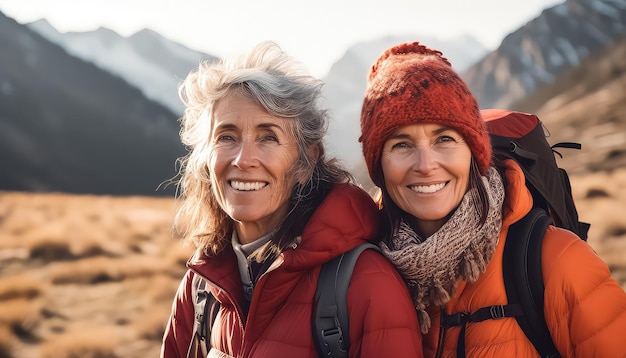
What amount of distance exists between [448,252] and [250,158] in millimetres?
927

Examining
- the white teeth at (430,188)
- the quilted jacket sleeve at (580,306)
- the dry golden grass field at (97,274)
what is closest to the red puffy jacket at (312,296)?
the white teeth at (430,188)

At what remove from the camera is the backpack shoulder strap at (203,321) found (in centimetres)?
272

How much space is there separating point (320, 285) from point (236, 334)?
19.4 inches

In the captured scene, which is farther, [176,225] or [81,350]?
[81,350]

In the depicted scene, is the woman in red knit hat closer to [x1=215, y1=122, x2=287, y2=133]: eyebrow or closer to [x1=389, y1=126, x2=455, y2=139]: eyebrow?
[x1=389, y1=126, x2=455, y2=139]: eyebrow

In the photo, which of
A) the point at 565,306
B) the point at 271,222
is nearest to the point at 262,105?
the point at 271,222

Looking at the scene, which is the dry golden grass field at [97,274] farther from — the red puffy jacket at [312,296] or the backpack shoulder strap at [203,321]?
the red puffy jacket at [312,296]

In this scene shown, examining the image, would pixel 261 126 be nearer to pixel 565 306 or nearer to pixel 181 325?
pixel 181 325

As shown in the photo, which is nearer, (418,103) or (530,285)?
(530,285)

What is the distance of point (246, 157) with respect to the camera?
2602mm

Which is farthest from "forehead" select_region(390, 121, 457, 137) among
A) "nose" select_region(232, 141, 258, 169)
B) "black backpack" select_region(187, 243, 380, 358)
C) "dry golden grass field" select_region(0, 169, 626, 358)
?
"dry golden grass field" select_region(0, 169, 626, 358)

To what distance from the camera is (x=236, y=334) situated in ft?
8.34

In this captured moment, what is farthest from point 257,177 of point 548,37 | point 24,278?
point 548,37

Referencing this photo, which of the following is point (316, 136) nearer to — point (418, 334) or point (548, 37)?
point (418, 334)
